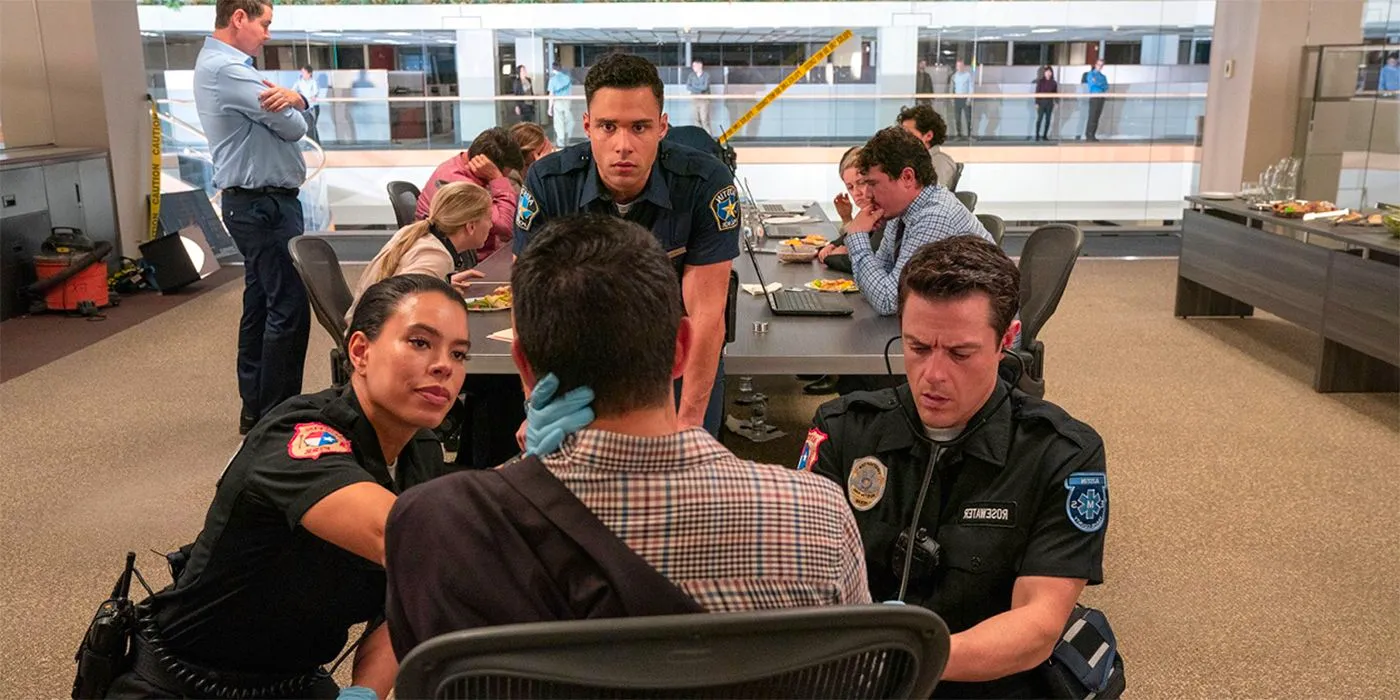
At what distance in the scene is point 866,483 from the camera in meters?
1.72

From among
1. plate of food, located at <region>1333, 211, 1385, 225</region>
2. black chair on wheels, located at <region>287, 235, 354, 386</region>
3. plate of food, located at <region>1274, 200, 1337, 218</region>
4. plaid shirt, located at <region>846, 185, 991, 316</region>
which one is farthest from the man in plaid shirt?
plate of food, located at <region>1274, 200, 1337, 218</region>

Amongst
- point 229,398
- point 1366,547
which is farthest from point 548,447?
point 229,398

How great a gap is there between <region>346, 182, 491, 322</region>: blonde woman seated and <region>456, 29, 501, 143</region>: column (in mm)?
5930

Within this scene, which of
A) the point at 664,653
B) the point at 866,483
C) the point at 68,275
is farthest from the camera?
the point at 68,275

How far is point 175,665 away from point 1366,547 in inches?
136

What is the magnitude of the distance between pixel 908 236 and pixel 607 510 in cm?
276

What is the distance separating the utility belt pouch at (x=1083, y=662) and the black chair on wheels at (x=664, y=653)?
72 cm

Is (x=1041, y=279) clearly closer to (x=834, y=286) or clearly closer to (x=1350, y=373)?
(x=834, y=286)

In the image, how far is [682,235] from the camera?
270 cm

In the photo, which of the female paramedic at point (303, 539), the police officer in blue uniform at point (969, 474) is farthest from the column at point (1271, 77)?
the female paramedic at point (303, 539)

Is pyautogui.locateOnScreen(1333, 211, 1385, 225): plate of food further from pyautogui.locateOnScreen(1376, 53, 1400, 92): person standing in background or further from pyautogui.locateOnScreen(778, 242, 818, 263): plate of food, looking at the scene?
pyautogui.locateOnScreen(778, 242, 818, 263): plate of food

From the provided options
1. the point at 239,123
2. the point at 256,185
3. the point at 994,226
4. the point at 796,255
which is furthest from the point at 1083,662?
the point at 239,123

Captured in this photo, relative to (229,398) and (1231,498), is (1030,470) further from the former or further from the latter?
(229,398)

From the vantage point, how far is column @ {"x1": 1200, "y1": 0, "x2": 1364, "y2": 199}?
8.33 m
